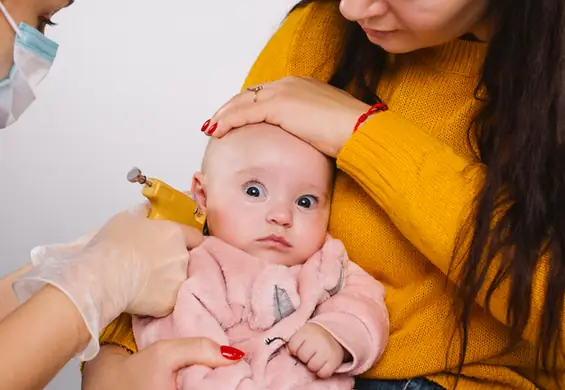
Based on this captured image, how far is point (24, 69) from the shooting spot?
1.60 metres

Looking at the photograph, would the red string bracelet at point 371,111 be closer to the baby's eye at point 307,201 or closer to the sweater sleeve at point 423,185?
the sweater sleeve at point 423,185

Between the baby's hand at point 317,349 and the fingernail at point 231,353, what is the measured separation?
0.09 m

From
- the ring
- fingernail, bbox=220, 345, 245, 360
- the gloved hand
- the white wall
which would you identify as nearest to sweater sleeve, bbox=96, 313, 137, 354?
the gloved hand

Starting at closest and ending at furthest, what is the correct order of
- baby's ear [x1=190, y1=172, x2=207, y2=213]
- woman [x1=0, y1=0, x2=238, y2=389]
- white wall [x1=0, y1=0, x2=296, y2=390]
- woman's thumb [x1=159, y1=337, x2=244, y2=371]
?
woman [x1=0, y1=0, x2=238, y2=389]
woman's thumb [x1=159, y1=337, x2=244, y2=371]
baby's ear [x1=190, y1=172, x2=207, y2=213]
white wall [x1=0, y1=0, x2=296, y2=390]

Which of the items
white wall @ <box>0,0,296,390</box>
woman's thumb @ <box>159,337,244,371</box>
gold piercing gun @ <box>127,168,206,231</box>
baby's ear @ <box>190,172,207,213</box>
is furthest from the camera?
white wall @ <box>0,0,296,390</box>

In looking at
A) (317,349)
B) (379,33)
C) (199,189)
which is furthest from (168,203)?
(379,33)

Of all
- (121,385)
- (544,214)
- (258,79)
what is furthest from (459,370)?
(258,79)

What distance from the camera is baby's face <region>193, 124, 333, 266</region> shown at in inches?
56.8

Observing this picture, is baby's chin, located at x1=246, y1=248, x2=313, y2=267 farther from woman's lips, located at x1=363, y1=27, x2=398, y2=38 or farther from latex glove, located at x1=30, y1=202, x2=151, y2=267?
woman's lips, located at x1=363, y1=27, x2=398, y2=38

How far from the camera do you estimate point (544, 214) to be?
1.33 meters

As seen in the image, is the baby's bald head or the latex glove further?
the baby's bald head

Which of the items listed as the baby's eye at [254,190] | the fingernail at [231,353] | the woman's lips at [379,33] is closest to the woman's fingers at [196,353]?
the fingernail at [231,353]

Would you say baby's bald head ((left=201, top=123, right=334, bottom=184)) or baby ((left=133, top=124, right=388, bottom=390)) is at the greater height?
baby's bald head ((left=201, top=123, right=334, bottom=184))

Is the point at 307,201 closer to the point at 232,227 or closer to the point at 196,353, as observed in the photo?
the point at 232,227
